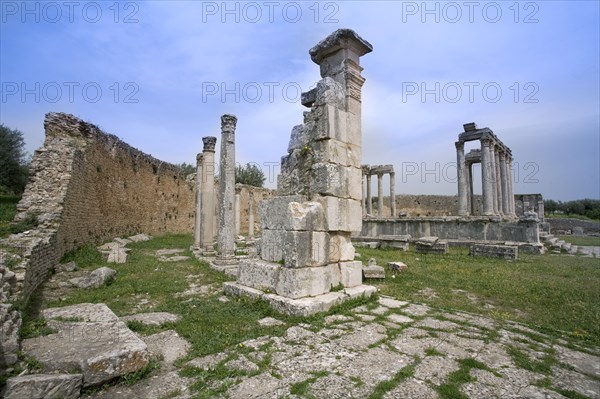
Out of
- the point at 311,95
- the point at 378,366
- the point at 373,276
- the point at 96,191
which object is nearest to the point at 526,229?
the point at 373,276

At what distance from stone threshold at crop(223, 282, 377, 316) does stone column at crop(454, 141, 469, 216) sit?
52.7 feet

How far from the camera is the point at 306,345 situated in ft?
11.7

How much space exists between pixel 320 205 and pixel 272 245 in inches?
42.4

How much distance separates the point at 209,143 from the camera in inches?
506

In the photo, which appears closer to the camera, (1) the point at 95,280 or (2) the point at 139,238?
(1) the point at 95,280

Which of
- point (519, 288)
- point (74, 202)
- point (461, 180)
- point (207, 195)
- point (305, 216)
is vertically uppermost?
Answer: point (461, 180)

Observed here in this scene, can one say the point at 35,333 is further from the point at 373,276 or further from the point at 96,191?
the point at 96,191

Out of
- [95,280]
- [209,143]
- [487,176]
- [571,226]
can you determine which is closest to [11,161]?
[209,143]

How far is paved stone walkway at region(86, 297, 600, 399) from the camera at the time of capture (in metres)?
2.67

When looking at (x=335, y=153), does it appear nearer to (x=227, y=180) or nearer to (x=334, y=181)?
(x=334, y=181)

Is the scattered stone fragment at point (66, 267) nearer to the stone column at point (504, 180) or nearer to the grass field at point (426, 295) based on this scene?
the grass field at point (426, 295)

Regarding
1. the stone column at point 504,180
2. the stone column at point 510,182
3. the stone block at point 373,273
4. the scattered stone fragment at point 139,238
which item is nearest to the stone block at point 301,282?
the stone block at point 373,273

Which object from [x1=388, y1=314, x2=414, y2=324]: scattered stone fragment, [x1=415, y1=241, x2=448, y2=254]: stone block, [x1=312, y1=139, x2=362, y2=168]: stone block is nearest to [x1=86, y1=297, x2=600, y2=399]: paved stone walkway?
[x1=388, y1=314, x2=414, y2=324]: scattered stone fragment

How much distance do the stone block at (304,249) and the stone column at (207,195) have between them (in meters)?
8.14
